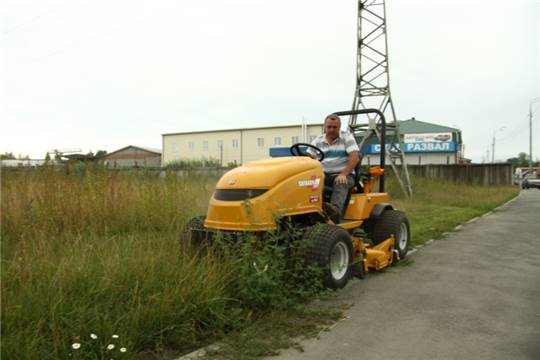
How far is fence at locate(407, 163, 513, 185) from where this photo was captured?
25.4 m

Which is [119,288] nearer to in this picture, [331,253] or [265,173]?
[265,173]

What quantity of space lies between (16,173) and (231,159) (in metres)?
57.2

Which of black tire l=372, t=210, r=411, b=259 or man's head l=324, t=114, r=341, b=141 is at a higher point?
man's head l=324, t=114, r=341, b=141

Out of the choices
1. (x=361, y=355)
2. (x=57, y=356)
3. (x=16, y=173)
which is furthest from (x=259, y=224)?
(x=16, y=173)

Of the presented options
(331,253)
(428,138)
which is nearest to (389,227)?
(331,253)

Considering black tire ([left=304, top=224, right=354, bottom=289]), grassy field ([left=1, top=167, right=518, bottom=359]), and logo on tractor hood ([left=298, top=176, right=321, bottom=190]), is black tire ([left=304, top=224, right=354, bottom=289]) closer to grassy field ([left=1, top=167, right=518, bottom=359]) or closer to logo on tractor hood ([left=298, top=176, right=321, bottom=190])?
grassy field ([left=1, top=167, right=518, bottom=359])

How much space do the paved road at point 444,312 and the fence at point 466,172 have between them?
1853cm

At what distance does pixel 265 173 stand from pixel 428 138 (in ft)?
175

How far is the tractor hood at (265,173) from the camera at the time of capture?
15.2 ft

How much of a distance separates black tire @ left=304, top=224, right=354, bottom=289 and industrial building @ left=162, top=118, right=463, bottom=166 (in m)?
41.4

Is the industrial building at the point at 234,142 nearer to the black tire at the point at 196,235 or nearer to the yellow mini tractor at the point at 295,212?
the yellow mini tractor at the point at 295,212

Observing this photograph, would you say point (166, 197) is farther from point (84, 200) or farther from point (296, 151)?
point (296, 151)

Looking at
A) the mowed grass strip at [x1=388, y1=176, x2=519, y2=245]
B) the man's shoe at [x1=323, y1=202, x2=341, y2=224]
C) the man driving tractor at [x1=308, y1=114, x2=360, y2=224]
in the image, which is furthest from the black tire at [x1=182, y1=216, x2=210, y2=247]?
the mowed grass strip at [x1=388, y1=176, x2=519, y2=245]

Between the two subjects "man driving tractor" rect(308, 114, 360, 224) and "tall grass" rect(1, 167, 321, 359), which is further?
"man driving tractor" rect(308, 114, 360, 224)
